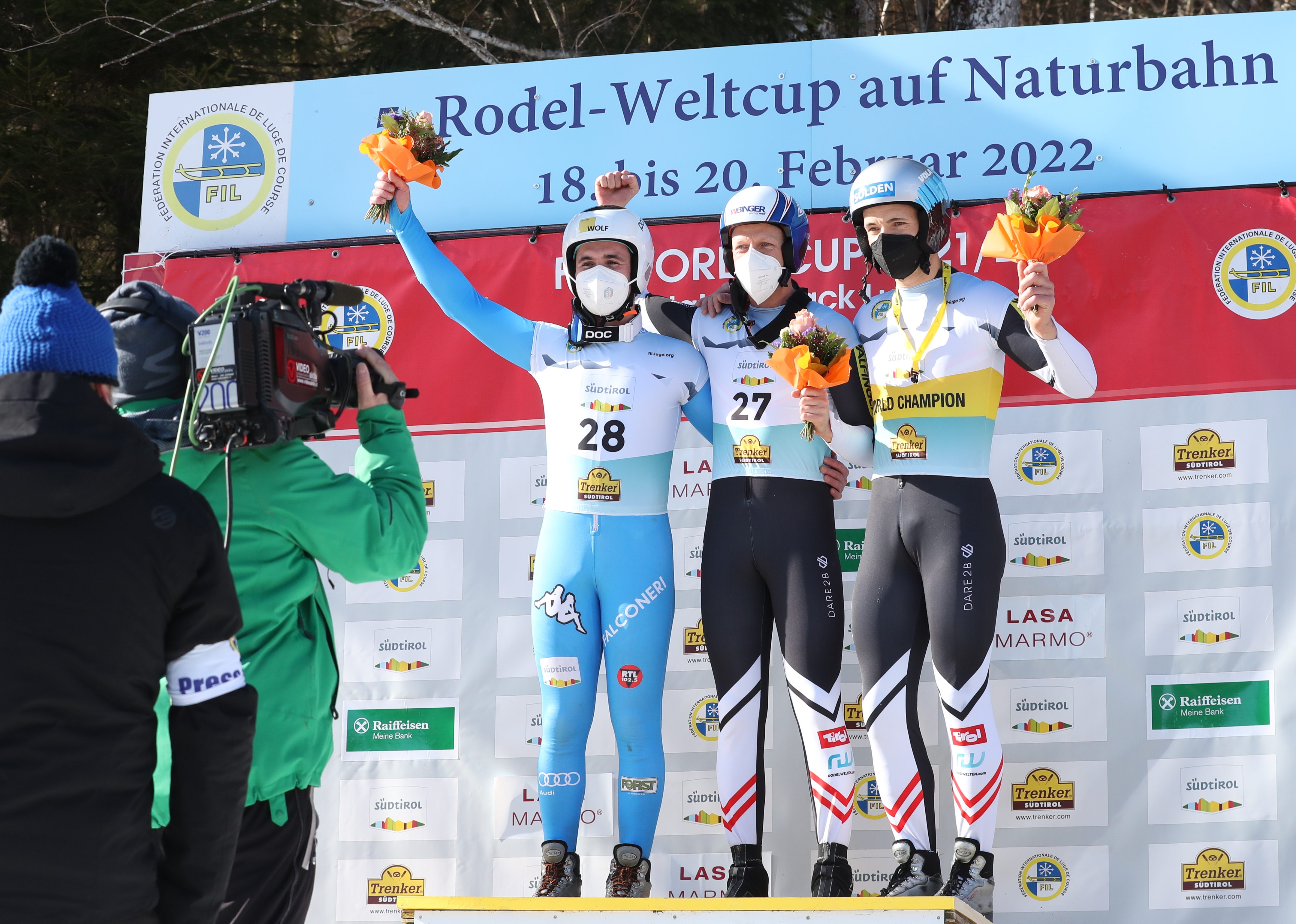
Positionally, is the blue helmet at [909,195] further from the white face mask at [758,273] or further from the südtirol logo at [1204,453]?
the südtirol logo at [1204,453]

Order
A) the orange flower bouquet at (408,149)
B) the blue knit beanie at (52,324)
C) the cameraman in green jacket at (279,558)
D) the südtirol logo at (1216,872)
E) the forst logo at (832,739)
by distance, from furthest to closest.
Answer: the südtirol logo at (1216,872) < the orange flower bouquet at (408,149) < the forst logo at (832,739) < the cameraman in green jacket at (279,558) < the blue knit beanie at (52,324)

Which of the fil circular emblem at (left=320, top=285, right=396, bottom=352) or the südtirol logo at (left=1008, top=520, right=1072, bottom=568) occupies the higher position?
the fil circular emblem at (left=320, top=285, right=396, bottom=352)

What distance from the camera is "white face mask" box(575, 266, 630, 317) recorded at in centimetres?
387

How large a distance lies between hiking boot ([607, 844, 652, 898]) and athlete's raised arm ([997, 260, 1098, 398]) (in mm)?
1765

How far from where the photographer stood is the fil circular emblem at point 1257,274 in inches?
171

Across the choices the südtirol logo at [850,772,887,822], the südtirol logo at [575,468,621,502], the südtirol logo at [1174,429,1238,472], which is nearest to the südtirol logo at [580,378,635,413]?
the südtirol logo at [575,468,621,502]

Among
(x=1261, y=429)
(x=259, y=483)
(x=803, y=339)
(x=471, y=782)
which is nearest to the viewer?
(x=259, y=483)

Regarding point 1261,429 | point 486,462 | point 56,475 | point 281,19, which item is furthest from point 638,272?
point 281,19

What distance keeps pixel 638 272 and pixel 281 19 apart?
5.22m

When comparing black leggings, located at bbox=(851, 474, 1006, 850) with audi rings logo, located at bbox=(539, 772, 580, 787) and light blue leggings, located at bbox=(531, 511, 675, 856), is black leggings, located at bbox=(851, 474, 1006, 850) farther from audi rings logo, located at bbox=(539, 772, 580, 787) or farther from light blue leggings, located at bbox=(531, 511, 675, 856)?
audi rings logo, located at bbox=(539, 772, 580, 787)

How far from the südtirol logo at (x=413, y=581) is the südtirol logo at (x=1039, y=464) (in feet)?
7.16

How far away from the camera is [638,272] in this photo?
393 cm

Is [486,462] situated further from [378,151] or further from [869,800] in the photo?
[869,800]

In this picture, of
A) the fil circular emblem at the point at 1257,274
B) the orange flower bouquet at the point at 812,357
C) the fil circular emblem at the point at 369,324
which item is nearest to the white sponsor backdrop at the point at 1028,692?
the fil circular emblem at the point at 1257,274
